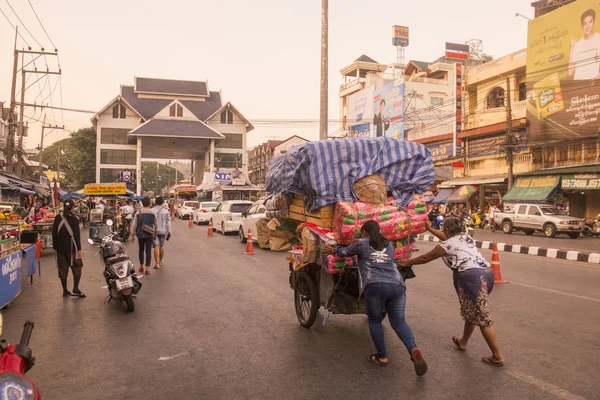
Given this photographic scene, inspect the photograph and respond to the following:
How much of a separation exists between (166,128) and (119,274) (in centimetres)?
5284

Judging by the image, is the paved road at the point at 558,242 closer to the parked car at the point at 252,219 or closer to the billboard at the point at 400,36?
the parked car at the point at 252,219

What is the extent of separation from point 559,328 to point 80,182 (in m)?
69.6

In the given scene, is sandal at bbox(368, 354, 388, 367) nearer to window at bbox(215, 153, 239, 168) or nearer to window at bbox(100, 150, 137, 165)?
window at bbox(100, 150, 137, 165)

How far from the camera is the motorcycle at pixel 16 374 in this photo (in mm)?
2281

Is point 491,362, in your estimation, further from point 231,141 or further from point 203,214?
point 231,141

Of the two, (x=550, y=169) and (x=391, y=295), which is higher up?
(x=550, y=169)

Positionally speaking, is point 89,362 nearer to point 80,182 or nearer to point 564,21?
point 564,21

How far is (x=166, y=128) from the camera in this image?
57.6 m

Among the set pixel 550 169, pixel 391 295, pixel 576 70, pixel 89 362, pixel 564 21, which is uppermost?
pixel 564 21

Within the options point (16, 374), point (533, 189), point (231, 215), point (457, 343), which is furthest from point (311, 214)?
point (533, 189)

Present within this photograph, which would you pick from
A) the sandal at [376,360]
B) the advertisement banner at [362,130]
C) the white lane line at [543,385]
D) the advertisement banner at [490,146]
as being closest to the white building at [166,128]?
the advertisement banner at [362,130]

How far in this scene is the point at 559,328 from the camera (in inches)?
238

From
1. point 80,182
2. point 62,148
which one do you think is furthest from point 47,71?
point 62,148

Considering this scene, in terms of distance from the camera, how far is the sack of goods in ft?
17.0
